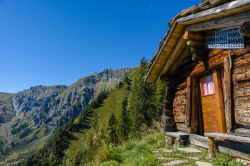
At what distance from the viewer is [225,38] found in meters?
3.99

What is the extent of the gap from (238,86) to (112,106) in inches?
5079

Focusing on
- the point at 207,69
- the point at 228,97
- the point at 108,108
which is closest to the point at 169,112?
the point at 207,69

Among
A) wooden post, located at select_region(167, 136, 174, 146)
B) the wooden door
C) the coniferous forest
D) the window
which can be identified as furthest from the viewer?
wooden post, located at select_region(167, 136, 174, 146)

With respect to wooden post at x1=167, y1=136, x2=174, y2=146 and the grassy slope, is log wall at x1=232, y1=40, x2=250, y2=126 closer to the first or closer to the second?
wooden post at x1=167, y1=136, x2=174, y2=146

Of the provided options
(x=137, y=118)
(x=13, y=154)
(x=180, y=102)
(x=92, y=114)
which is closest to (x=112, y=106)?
(x=92, y=114)

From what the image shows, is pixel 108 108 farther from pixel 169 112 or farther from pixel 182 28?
pixel 182 28

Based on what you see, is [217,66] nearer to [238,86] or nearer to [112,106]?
[238,86]

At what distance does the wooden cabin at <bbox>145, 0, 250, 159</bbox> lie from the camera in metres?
3.43

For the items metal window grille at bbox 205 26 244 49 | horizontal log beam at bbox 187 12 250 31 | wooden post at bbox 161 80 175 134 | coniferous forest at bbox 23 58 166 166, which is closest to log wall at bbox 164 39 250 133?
metal window grille at bbox 205 26 244 49

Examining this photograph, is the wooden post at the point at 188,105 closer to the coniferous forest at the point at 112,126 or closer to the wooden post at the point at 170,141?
the wooden post at the point at 170,141

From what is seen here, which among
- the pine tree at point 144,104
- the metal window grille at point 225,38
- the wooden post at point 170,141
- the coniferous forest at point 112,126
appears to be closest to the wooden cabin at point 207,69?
the metal window grille at point 225,38

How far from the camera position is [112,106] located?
130m

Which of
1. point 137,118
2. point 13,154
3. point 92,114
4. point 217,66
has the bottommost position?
point 13,154

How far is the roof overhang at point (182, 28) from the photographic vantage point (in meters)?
3.04
